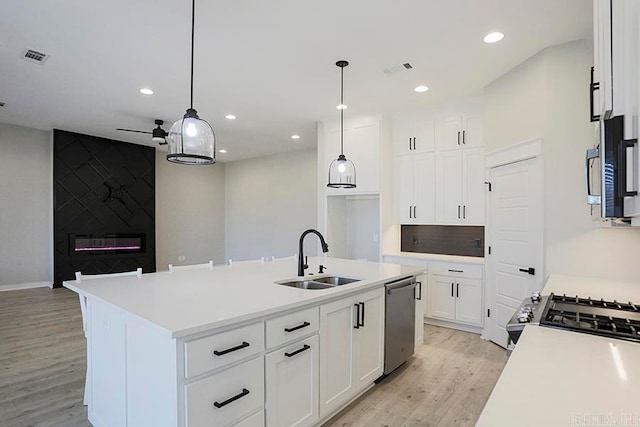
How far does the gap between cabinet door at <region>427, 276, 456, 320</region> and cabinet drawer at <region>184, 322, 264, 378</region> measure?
10.6 feet

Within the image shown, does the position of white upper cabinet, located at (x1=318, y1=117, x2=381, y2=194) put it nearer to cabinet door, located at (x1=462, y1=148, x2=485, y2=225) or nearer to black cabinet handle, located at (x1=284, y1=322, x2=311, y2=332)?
cabinet door, located at (x1=462, y1=148, x2=485, y2=225)

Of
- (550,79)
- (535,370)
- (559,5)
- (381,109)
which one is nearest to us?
(535,370)

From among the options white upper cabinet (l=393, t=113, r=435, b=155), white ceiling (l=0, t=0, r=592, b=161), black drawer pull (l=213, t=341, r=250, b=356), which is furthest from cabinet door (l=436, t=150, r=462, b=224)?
black drawer pull (l=213, t=341, r=250, b=356)

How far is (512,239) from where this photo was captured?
356 cm

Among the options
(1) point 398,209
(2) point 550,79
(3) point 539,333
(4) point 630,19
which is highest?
(2) point 550,79

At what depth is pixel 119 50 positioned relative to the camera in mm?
3205

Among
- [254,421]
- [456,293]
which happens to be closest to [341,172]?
[456,293]

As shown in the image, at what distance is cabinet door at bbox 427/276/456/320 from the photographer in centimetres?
432

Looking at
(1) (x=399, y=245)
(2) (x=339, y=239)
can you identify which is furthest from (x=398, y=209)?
(2) (x=339, y=239)

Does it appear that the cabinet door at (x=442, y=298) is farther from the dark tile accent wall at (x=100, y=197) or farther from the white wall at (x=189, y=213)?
the white wall at (x=189, y=213)

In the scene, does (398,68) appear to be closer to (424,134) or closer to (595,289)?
(424,134)

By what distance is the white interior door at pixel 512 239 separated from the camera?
326cm

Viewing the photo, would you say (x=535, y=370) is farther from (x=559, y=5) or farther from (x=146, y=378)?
(x=559, y=5)

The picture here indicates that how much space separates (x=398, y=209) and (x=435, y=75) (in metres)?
1.95
